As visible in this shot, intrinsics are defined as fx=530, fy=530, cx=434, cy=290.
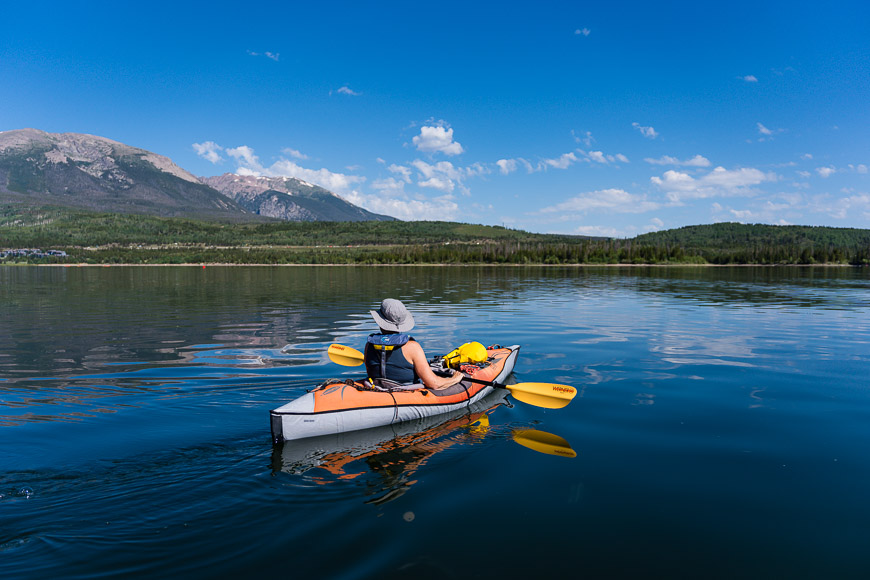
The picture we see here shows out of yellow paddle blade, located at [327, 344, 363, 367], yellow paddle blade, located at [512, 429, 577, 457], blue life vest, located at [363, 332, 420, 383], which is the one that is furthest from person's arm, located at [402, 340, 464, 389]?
yellow paddle blade, located at [327, 344, 363, 367]

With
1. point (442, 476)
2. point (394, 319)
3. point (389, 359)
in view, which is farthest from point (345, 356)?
point (442, 476)

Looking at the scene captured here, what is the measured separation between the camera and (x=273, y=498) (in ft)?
29.1

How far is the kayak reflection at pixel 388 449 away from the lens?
9891 mm

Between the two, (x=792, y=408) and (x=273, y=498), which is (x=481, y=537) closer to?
(x=273, y=498)

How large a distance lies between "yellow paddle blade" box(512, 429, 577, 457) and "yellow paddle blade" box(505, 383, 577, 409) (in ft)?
3.80

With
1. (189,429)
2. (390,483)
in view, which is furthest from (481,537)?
(189,429)

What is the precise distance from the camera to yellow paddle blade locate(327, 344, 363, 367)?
1880 cm

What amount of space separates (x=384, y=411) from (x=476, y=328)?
17832mm

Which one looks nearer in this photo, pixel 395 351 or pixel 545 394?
pixel 395 351

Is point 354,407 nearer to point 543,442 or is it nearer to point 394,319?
point 394,319

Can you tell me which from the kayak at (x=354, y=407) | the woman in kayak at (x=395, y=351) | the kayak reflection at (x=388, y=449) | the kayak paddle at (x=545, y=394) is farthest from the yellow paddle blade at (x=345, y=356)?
the kayak paddle at (x=545, y=394)

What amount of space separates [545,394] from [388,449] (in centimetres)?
473

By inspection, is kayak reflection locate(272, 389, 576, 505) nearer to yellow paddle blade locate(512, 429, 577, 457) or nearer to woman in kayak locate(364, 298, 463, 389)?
yellow paddle blade locate(512, 429, 577, 457)

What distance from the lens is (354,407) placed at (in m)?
11.8
